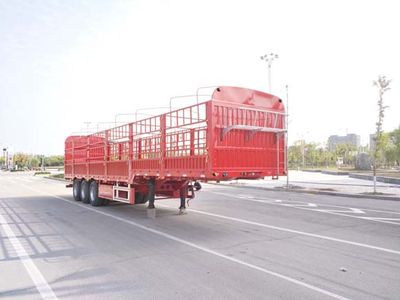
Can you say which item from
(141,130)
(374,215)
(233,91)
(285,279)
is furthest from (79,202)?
(285,279)

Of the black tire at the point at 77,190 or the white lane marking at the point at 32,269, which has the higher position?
the black tire at the point at 77,190

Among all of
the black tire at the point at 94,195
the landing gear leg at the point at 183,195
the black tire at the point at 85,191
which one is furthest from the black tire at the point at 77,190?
the landing gear leg at the point at 183,195

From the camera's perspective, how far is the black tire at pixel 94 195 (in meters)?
14.6

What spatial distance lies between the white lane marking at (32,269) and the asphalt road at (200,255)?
0.6 inches

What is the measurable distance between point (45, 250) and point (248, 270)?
3.98 meters

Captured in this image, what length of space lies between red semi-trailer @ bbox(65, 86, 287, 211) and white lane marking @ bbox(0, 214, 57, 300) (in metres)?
3.51

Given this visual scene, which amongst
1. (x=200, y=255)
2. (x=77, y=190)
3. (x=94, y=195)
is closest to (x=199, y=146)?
(x=200, y=255)

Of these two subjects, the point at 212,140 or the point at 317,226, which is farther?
the point at 317,226

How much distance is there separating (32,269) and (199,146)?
4.10m

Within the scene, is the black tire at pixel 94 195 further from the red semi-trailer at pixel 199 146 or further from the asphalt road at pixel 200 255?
the asphalt road at pixel 200 255

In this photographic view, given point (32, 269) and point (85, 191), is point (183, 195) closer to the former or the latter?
point (85, 191)

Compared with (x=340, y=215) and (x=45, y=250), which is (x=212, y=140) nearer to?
(x=45, y=250)

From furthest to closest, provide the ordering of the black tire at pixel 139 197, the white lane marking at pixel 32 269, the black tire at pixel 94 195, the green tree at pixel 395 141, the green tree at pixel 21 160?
the green tree at pixel 21 160 < the green tree at pixel 395 141 < the black tire at pixel 94 195 < the black tire at pixel 139 197 < the white lane marking at pixel 32 269

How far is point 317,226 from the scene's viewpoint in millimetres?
10266
